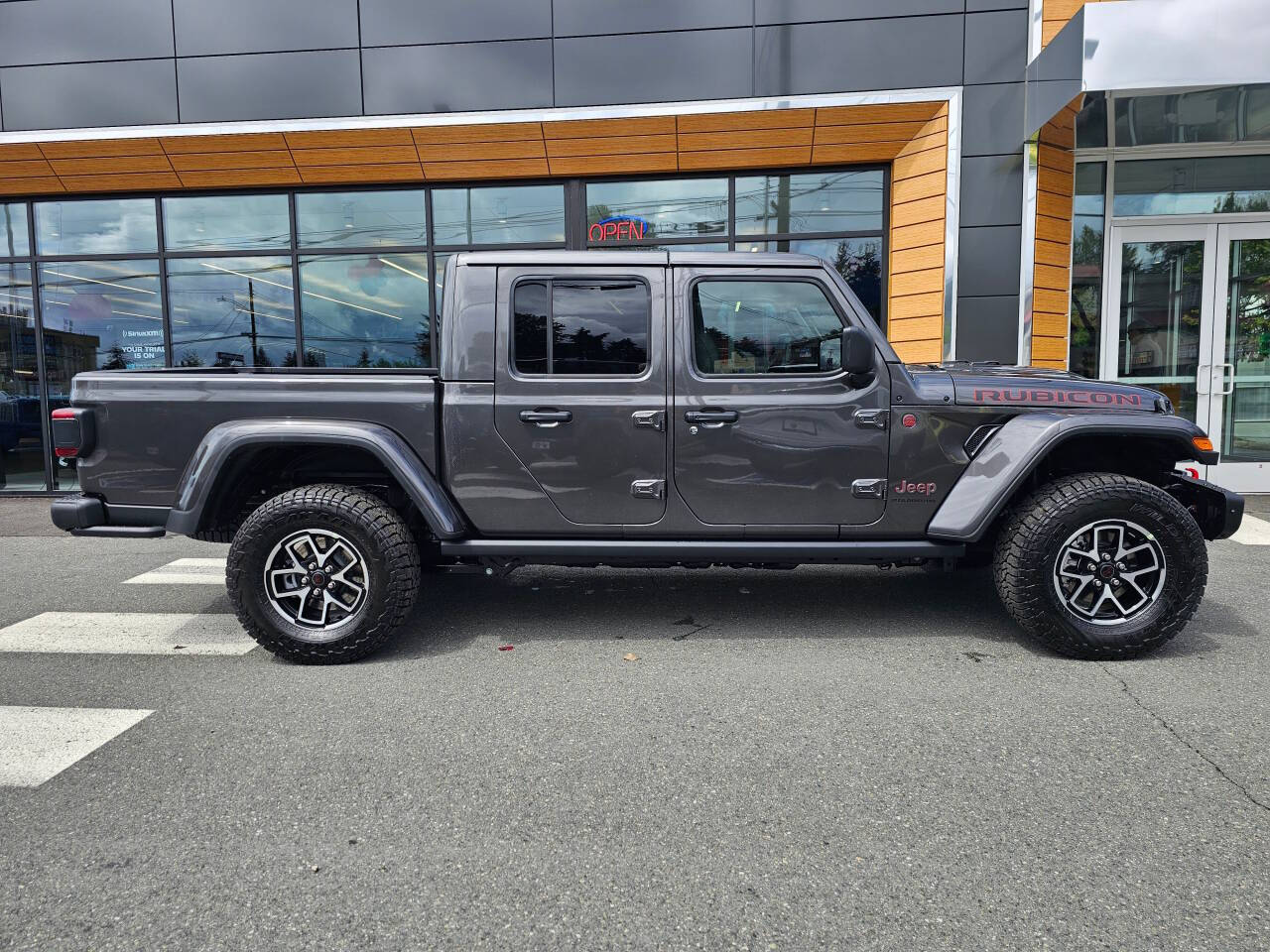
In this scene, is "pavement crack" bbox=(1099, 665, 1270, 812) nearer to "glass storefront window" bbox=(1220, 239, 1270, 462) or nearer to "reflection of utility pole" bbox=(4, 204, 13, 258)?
"glass storefront window" bbox=(1220, 239, 1270, 462)

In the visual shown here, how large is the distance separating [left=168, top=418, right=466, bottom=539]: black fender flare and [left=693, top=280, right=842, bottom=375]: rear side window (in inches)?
56.3

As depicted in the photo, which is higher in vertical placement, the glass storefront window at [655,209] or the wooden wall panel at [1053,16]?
the wooden wall panel at [1053,16]

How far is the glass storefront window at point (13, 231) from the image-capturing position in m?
9.41

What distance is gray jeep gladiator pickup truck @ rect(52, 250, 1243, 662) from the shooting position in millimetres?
3561

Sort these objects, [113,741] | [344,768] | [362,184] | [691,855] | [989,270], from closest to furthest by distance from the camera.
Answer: [691,855]
[344,768]
[113,741]
[989,270]
[362,184]

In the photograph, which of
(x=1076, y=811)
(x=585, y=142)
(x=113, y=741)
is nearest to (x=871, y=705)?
(x=1076, y=811)

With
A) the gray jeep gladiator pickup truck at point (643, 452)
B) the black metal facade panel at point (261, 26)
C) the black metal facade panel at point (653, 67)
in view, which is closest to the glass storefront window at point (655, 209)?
the black metal facade panel at point (653, 67)

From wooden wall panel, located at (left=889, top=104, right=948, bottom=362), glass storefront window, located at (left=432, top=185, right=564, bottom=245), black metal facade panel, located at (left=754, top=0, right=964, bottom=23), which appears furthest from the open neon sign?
wooden wall panel, located at (left=889, top=104, right=948, bottom=362)

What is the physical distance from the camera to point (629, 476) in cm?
372

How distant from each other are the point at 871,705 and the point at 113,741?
289 cm

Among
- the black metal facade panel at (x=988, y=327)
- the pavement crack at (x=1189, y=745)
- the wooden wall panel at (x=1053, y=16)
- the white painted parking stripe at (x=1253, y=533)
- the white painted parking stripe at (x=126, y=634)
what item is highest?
the wooden wall panel at (x=1053, y=16)

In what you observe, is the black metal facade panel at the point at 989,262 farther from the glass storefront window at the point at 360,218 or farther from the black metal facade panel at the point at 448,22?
the glass storefront window at the point at 360,218

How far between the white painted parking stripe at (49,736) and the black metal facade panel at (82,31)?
7.98 metres

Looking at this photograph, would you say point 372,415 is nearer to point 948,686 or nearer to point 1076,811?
point 948,686
